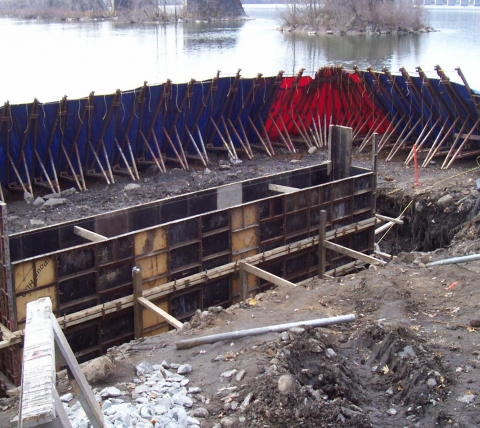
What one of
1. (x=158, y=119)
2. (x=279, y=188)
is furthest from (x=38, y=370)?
(x=158, y=119)

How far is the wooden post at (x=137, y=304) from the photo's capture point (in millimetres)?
9328

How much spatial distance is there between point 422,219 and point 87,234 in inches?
326

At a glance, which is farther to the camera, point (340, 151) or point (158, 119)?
point (158, 119)

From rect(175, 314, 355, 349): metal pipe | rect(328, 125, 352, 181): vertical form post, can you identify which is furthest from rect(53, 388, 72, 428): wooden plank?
rect(328, 125, 352, 181): vertical form post

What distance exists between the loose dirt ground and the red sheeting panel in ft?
28.7

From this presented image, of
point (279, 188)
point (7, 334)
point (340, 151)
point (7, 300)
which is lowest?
point (7, 334)

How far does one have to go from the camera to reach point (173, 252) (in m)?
10.1

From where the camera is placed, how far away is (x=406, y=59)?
139 feet

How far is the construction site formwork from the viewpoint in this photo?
892 cm

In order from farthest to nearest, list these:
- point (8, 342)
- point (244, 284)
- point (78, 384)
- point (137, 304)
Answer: point (244, 284) → point (137, 304) → point (8, 342) → point (78, 384)

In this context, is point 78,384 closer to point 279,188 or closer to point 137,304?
point 137,304


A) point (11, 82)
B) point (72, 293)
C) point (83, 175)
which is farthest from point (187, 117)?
point (11, 82)

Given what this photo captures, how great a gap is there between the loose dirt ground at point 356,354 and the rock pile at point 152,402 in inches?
5.6

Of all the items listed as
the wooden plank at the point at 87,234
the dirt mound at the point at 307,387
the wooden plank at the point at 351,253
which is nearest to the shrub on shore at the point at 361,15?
the wooden plank at the point at 351,253
